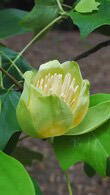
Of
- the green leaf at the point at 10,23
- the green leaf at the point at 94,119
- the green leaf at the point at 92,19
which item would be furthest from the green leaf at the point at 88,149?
the green leaf at the point at 10,23

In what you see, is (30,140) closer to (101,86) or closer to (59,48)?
(101,86)

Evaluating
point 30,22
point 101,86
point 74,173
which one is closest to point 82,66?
point 101,86

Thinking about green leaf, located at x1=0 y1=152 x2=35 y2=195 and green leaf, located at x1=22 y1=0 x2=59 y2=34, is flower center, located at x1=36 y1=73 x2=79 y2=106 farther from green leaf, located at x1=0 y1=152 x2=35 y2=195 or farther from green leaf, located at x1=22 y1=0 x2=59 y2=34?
green leaf, located at x1=22 y1=0 x2=59 y2=34

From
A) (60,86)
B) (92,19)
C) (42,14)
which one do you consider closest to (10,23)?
(42,14)

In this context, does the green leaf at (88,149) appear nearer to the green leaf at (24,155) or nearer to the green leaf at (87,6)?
the green leaf at (87,6)

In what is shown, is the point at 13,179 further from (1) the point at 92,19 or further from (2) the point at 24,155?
(2) the point at 24,155
